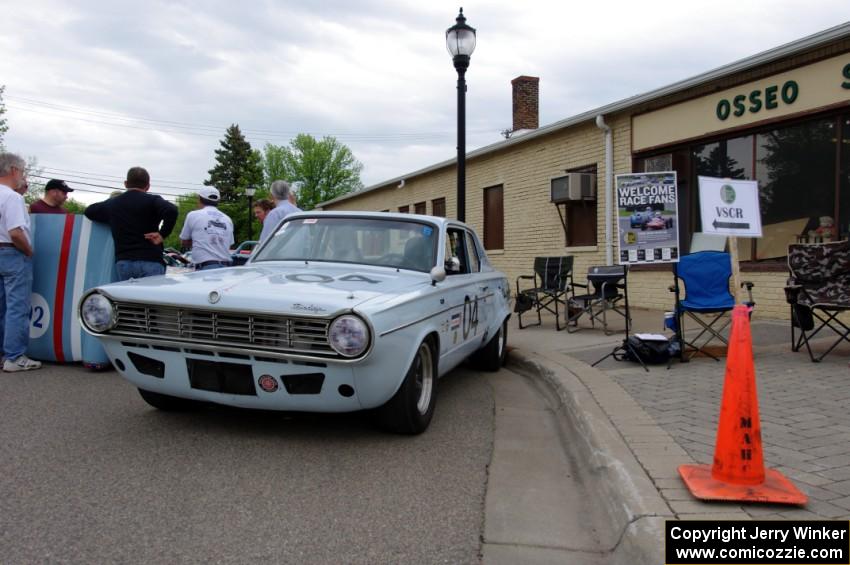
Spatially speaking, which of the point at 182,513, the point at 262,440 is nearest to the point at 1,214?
the point at 262,440

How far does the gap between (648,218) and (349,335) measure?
399 cm

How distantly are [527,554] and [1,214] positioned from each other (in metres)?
5.37

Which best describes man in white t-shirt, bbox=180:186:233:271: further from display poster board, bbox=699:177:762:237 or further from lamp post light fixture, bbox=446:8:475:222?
display poster board, bbox=699:177:762:237

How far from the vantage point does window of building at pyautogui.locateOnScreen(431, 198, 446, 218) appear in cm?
1943

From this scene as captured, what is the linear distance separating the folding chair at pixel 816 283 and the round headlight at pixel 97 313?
5.92 metres

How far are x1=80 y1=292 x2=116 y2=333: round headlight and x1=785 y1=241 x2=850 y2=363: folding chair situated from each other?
233 inches

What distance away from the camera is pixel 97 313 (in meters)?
3.80

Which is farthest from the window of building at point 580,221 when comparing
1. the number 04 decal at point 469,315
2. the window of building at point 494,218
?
the number 04 decal at point 469,315

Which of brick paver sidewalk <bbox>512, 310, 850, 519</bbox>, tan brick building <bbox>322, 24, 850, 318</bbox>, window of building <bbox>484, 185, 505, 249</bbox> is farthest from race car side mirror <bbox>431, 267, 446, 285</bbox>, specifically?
window of building <bbox>484, 185, 505, 249</bbox>

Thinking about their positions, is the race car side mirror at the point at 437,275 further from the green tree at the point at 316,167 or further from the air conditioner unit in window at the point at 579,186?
the green tree at the point at 316,167

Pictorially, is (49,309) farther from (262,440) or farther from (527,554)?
(527,554)

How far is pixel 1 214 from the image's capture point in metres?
5.58

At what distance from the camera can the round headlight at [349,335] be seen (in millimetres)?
3334

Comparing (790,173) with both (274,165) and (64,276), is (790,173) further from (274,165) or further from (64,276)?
(274,165)
